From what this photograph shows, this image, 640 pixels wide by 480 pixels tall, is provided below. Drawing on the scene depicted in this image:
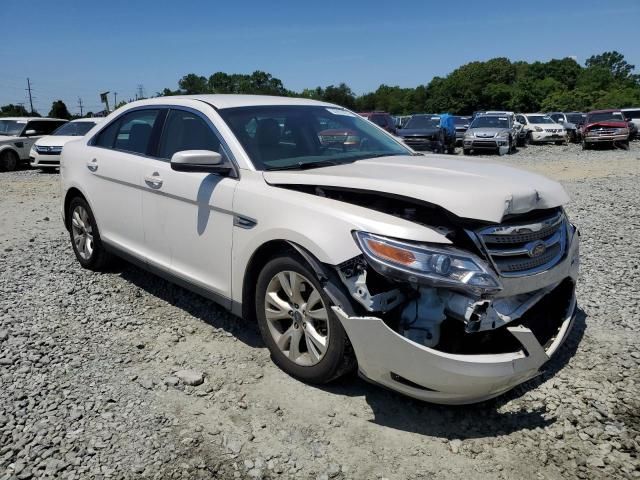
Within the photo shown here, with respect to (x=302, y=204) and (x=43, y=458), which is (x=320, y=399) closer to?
(x=302, y=204)

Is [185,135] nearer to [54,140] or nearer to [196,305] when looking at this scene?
[196,305]

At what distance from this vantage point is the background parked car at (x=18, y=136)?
17.5 metres

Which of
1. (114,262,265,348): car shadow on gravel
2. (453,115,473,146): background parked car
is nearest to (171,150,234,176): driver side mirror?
(114,262,265,348): car shadow on gravel

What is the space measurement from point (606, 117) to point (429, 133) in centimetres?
1134

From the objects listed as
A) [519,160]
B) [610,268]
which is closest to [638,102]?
[519,160]

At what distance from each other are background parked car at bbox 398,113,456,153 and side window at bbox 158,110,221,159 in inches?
589

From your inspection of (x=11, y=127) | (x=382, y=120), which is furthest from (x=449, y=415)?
(x=382, y=120)

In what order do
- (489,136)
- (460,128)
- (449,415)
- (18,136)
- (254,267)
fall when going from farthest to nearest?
(460,128) < (489,136) < (18,136) < (254,267) < (449,415)

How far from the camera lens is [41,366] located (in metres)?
3.62

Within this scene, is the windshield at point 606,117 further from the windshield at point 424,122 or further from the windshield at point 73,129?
the windshield at point 73,129

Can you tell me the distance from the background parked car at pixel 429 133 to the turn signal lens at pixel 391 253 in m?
16.3

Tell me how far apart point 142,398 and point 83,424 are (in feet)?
1.21

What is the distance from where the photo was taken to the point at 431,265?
274 cm

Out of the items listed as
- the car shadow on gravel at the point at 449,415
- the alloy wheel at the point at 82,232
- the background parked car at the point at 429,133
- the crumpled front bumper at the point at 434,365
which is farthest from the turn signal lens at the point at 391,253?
the background parked car at the point at 429,133
